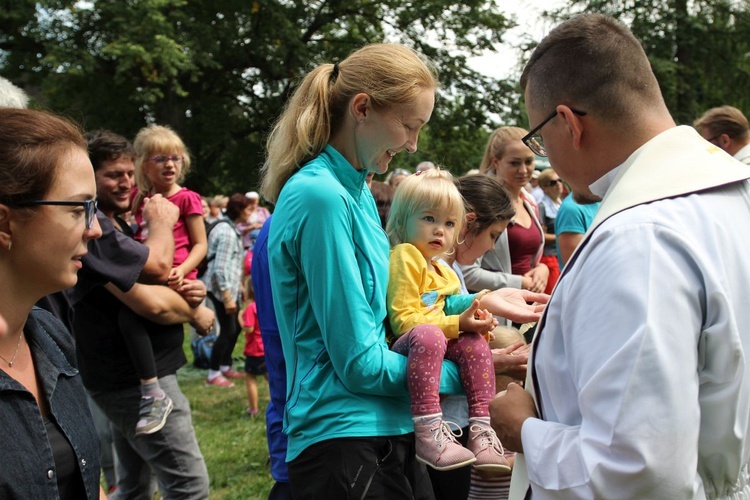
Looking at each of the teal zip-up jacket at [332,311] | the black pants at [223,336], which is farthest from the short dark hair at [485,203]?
the black pants at [223,336]

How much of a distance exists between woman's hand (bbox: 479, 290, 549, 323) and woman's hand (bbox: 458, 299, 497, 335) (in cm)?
10

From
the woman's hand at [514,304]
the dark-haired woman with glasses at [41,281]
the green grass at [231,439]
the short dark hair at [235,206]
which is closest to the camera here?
the dark-haired woman with glasses at [41,281]

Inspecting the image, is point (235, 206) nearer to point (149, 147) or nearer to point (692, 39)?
point (149, 147)

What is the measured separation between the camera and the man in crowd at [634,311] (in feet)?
Answer: 4.62

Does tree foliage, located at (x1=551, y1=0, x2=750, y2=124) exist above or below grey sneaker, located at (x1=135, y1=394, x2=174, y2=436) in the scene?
above

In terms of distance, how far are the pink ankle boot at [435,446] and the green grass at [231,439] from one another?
10.6 feet

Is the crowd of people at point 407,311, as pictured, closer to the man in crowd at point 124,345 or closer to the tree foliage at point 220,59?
the man in crowd at point 124,345

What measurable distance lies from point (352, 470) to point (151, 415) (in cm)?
157

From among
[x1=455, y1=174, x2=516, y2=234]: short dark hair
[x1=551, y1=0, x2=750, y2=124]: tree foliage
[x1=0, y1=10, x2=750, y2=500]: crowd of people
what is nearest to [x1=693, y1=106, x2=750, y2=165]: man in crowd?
[x1=455, y1=174, x2=516, y2=234]: short dark hair

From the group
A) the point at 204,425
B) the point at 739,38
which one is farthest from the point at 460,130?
the point at 204,425

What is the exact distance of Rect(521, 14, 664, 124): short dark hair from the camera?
1.71m

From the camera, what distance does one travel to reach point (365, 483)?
2211mm

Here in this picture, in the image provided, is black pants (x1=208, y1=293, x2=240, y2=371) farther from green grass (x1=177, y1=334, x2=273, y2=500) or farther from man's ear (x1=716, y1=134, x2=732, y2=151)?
man's ear (x1=716, y1=134, x2=732, y2=151)

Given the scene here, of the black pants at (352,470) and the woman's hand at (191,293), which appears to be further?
the woman's hand at (191,293)
